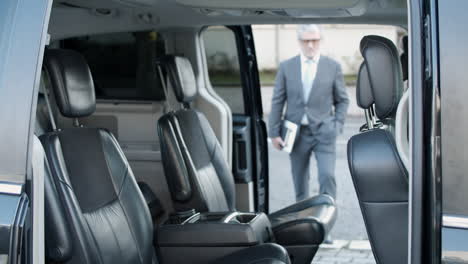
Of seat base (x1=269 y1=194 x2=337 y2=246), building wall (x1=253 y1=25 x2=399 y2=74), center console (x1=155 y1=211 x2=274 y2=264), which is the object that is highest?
building wall (x1=253 y1=25 x2=399 y2=74)

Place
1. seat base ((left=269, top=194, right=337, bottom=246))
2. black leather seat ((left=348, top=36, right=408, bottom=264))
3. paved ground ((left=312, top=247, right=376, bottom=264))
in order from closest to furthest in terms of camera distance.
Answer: black leather seat ((left=348, top=36, right=408, bottom=264)) → seat base ((left=269, top=194, right=337, bottom=246)) → paved ground ((left=312, top=247, right=376, bottom=264))

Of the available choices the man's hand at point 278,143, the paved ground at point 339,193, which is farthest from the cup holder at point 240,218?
the paved ground at point 339,193

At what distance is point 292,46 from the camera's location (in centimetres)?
2002

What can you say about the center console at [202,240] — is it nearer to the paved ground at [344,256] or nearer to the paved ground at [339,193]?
the paved ground at [344,256]

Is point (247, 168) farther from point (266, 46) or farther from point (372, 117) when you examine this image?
point (266, 46)

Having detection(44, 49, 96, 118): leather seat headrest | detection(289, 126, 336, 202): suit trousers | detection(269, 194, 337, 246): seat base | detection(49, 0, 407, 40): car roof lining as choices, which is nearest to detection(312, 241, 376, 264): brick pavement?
detection(289, 126, 336, 202): suit trousers

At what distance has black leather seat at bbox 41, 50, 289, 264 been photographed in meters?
2.75

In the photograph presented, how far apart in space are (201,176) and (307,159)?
1.84m

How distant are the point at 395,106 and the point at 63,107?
128 centimetres

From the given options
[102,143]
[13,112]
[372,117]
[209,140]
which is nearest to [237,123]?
[209,140]

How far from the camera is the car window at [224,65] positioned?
208 inches

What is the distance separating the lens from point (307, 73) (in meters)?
5.86

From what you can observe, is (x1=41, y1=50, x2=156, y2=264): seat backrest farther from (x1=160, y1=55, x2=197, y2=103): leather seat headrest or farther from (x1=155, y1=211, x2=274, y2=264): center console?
(x1=160, y1=55, x2=197, y2=103): leather seat headrest

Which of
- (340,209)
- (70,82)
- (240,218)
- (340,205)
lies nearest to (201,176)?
(240,218)
